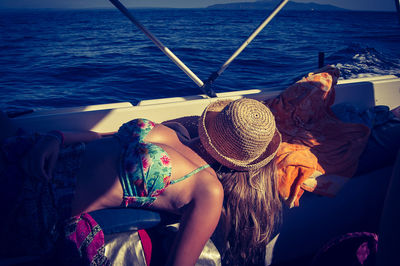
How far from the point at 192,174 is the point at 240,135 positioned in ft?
1.12

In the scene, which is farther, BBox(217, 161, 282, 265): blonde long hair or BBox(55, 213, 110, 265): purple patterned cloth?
BBox(217, 161, 282, 265): blonde long hair

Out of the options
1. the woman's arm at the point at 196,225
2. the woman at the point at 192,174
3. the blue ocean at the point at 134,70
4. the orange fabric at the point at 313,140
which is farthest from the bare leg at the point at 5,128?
the blue ocean at the point at 134,70

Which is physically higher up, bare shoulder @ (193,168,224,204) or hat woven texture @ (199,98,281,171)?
hat woven texture @ (199,98,281,171)

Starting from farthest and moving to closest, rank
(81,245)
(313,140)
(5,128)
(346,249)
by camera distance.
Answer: (313,140)
(346,249)
(5,128)
(81,245)

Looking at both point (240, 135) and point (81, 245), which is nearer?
point (81, 245)

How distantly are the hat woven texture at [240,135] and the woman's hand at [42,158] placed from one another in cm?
81

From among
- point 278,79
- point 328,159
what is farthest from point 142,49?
point 328,159

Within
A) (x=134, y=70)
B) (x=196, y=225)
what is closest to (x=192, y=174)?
(x=196, y=225)

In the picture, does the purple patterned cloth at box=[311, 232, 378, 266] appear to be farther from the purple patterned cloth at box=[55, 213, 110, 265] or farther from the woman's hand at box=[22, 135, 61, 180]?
the woman's hand at box=[22, 135, 61, 180]

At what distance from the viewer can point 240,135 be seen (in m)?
1.40

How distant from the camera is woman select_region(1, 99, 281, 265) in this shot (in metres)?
1.29

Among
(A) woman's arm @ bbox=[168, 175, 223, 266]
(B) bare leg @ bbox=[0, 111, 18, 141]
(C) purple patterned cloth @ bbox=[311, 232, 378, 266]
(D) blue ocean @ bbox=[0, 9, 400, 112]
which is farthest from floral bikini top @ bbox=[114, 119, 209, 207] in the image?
(D) blue ocean @ bbox=[0, 9, 400, 112]

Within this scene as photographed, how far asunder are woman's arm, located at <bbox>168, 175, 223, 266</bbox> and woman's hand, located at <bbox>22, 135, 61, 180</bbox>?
717mm

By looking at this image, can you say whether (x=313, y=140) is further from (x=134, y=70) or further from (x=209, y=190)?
(x=134, y=70)
